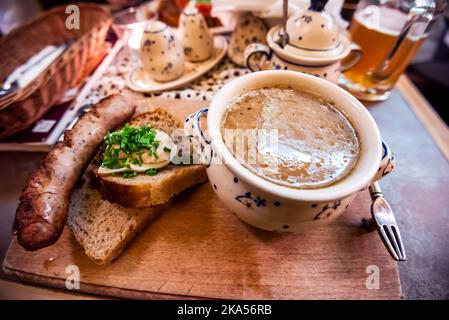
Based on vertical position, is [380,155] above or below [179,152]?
above

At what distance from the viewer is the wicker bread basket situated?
3.85 ft

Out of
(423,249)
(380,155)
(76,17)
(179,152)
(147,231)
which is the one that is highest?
(76,17)

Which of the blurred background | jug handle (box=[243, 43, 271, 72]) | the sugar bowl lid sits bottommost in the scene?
the blurred background

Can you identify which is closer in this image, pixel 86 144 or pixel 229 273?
pixel 229 273

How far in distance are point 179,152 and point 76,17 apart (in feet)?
4.42

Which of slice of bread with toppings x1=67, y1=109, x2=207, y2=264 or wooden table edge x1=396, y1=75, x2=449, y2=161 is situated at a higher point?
slice of bread with toppings x1=67, y1=109, x2=207, y2=264

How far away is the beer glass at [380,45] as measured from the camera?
53.5 inches

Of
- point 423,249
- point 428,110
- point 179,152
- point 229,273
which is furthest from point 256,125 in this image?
point 428,110

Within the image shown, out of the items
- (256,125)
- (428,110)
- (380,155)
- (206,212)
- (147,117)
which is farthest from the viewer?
(428,110)

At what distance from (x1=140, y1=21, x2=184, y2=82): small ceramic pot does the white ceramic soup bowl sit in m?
0.61

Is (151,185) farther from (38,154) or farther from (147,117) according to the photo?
(38,154)

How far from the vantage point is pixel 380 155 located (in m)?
0.73

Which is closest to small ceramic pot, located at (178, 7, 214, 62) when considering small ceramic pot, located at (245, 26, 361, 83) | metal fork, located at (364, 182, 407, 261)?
small ceramic pot, located at (245, 26, 361, 83)

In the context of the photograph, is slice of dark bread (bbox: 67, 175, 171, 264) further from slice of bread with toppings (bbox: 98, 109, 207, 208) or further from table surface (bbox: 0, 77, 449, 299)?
table surface (bbox: 0, 77, 449, 299)
